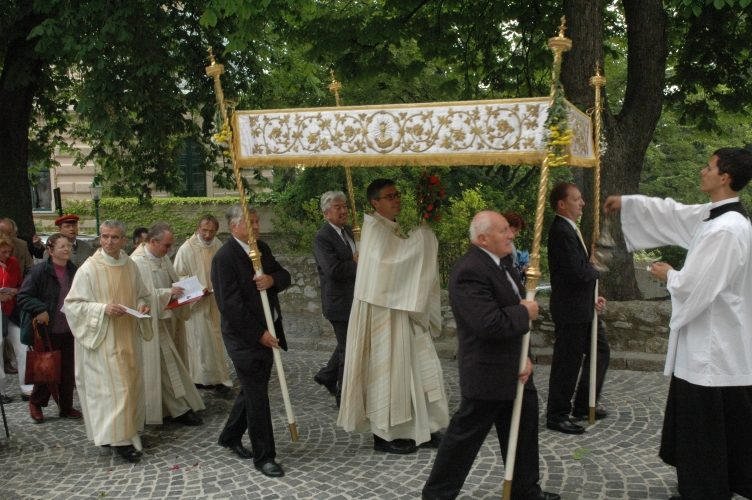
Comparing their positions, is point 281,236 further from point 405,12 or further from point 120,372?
point 120,372

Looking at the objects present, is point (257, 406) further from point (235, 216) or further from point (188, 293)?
point (188, 293)

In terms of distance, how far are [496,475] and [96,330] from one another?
318cm

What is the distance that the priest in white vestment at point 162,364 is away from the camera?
6.20 meters

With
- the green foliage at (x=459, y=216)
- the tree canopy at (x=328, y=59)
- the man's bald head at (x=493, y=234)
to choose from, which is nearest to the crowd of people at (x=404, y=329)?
the man's bald head at (x=493, y=234)

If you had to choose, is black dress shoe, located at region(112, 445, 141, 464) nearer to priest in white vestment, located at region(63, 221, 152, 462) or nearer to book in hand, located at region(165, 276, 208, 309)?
priest in white vestment, located at region(63, 221, 152, 462)

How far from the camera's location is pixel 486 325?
380 centimetres

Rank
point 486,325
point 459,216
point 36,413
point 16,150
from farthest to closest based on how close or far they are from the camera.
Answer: point 459,216 → point 16,150 → point 36,413 → point 486,325

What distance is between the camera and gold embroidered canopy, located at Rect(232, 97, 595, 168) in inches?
169

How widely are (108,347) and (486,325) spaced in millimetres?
3197

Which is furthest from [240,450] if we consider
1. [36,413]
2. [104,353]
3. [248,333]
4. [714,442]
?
[714,442]

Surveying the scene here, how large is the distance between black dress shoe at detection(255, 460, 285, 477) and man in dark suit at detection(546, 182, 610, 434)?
2.23 m

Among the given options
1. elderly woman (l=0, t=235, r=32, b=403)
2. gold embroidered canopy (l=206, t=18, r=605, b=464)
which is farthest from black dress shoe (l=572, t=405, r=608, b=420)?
elderly woman (l=0, t=235, r=32, b=403)

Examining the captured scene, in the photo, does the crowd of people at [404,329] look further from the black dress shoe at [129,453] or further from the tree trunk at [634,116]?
the tree trunk at [634,116]

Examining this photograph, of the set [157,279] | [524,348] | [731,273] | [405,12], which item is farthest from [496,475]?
[405,12]
